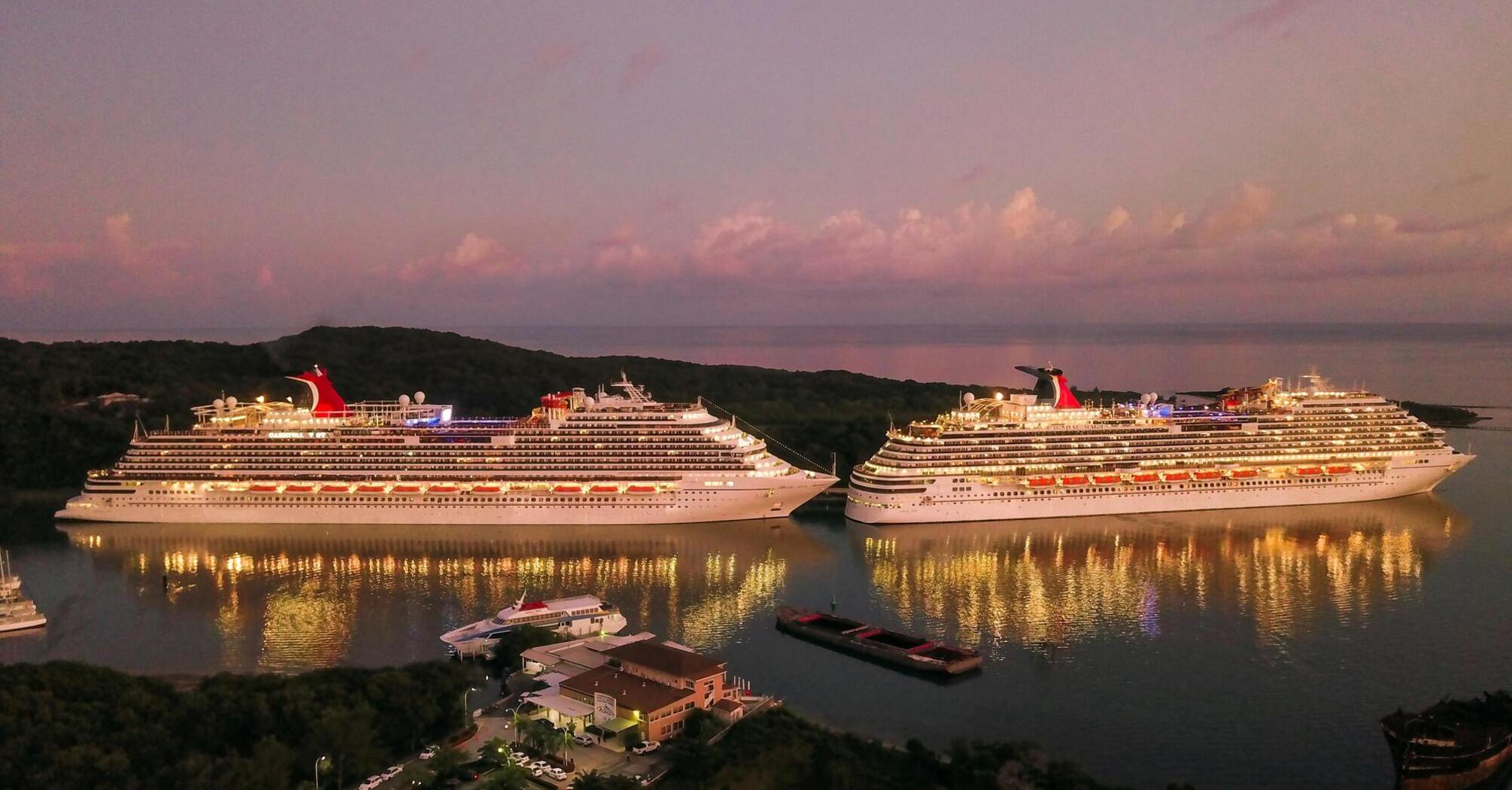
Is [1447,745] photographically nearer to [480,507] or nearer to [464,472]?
[480,507]

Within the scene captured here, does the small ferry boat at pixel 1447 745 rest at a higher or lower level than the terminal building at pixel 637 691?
lower

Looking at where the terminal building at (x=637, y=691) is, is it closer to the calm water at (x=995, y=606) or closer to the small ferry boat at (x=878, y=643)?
the calm water at (x=995, y=606)

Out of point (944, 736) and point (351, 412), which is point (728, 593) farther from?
point (351, 412)

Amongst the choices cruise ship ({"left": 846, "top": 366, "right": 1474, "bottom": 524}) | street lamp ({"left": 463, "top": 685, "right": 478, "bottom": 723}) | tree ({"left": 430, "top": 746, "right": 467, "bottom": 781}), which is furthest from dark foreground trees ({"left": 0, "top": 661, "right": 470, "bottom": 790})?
cruise ship ({"left": 846, "top": 366, "right": 1474, "bottom": 524})

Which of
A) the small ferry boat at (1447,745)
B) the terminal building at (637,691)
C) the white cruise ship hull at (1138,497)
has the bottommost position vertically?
the small ferry boat at (1447,745)

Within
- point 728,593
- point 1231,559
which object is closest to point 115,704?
point 728,593

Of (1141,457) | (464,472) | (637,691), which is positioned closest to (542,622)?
(637,691)

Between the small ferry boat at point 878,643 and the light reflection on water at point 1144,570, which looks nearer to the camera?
the small ferry boat at point 878,643

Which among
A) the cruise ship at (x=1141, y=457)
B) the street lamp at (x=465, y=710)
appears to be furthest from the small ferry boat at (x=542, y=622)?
the cruise ship at (x=1141, y=457)
